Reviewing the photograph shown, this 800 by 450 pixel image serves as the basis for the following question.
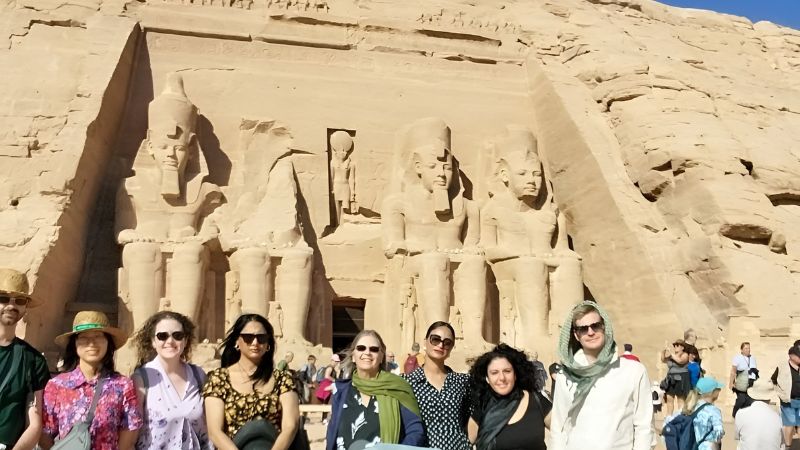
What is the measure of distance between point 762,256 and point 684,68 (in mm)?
3099

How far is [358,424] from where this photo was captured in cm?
341

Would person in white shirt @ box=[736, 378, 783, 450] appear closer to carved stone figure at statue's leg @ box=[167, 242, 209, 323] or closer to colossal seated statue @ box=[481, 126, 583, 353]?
colossal seated statue @ box=[481, 126, 583, 353]

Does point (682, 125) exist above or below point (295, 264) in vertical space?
above

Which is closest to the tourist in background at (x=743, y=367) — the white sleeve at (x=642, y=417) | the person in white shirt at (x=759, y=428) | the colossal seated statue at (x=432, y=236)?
the person in white shirt at (x=759, y=428)

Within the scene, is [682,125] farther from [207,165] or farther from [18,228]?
[18,228]

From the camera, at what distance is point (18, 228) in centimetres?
768

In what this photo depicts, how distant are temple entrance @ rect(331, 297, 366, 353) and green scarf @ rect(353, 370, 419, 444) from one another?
6729 millimetres

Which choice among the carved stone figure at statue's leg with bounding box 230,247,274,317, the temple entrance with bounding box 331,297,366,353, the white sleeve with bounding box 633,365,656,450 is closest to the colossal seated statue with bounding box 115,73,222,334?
the carved stone figure at statue's leg with bounding box 230,247,274,317

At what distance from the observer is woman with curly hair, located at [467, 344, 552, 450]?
333 centimetres

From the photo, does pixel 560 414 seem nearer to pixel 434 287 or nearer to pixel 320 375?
pixel 320 375

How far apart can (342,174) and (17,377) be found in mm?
7200

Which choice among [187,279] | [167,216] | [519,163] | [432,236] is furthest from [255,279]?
[519,163]

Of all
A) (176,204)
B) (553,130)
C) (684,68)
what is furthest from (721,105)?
(176,204)

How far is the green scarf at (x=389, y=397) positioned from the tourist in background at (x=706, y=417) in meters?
1.51
